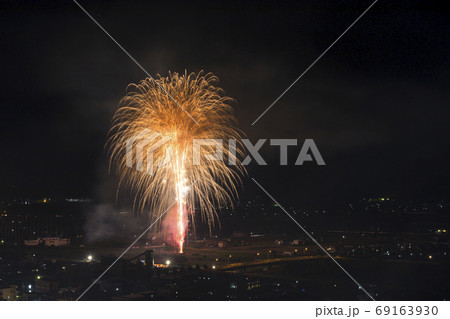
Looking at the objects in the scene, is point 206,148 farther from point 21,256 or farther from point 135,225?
point 135,225

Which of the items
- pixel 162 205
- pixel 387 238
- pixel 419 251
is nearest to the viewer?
pixel 162 205

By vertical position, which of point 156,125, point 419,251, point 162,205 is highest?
point 156,125

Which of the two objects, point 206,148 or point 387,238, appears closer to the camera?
point 206,148

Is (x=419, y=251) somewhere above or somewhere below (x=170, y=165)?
below

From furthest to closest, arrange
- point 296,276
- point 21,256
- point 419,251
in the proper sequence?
point 419,251 → point 21,256 → point 296,276

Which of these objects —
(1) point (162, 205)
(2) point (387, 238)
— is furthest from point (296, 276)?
(2) point (387, 238)

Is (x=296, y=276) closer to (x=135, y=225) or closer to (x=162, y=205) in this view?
(x=162, y=205)

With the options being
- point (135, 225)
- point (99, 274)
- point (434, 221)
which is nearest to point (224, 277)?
point (99, 274)
